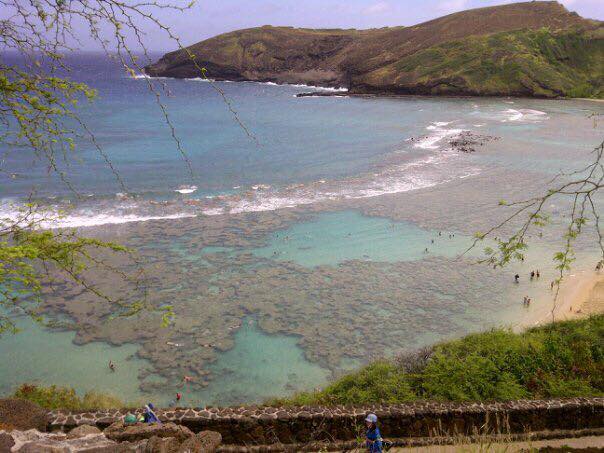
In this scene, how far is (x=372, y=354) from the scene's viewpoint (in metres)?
15.2

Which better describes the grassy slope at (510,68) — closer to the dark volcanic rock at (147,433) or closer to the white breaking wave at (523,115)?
the white breaking wave at (523,115)

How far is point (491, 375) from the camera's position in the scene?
10258 millimetres

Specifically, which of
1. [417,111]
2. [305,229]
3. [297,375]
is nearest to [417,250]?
[305,229]

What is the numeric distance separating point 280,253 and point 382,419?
14419 millimetres

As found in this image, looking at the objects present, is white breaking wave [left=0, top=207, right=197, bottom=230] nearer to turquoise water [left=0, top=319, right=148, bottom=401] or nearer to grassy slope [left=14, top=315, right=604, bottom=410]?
turquoise water [left=0, top=319, right=148, bottom=401]

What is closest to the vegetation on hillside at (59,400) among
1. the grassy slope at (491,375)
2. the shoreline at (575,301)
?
the grassy slope at (491,375)

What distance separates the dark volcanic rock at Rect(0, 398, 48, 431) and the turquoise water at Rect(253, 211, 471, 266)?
14.2 meters

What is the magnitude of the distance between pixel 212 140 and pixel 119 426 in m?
44.8

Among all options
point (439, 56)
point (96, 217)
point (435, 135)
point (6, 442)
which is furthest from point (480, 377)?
point (439, 56)

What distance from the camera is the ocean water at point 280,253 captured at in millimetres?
15062

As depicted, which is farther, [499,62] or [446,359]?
[499,62]

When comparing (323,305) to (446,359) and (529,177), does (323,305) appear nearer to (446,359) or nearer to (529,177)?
(446,359)

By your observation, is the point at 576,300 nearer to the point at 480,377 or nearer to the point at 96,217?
the point at 480,377

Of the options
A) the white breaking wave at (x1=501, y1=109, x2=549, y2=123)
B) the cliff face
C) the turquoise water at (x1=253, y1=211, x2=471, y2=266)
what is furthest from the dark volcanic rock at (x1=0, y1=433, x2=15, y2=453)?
the cliff face
